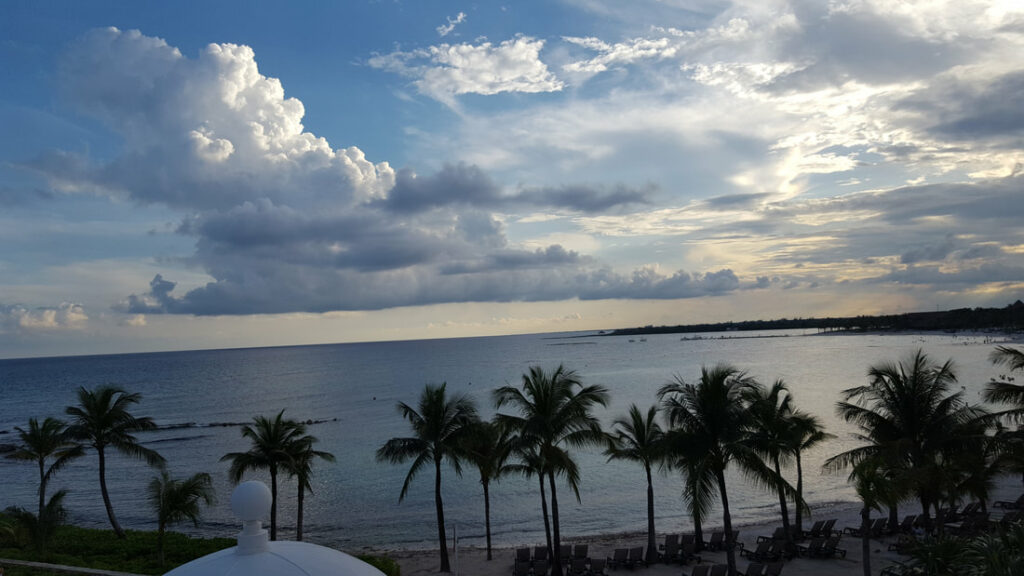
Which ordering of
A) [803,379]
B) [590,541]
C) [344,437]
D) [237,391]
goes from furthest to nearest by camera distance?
[237,391]
[803,379]
[344,437]
[590,541]

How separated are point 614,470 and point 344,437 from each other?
3269 centimetres

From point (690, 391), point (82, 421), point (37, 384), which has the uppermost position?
Answer: point (690, 391)

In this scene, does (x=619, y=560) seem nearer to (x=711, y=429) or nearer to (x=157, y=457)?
(x=711, y=429)

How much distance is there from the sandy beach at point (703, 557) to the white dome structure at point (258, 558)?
14.3 meters

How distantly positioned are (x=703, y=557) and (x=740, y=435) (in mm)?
9416

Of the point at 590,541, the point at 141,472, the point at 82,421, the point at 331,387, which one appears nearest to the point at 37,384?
the point at 331,387

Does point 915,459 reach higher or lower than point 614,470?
higher

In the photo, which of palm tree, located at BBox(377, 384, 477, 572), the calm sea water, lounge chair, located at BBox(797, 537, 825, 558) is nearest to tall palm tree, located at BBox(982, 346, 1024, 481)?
lounge chair, located at BBox(797, 537, 825, 558)

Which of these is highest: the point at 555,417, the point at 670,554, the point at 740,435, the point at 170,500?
the point at 555,417

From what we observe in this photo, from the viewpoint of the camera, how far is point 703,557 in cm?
2411

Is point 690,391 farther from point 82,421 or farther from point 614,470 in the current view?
point 614,470

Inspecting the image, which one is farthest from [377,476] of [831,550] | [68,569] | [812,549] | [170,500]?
[68,569]

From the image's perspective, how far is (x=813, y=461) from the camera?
4819 cm

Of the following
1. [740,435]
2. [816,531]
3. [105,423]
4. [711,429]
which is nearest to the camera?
[740,435]
